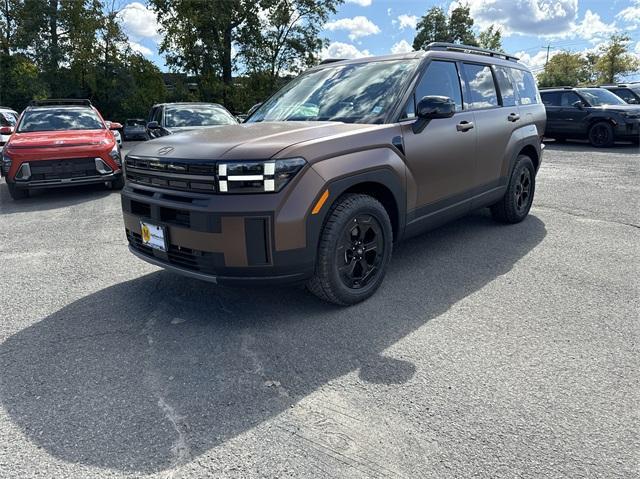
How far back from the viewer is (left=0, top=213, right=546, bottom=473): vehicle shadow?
216 centimetres

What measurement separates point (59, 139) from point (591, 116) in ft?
44.4

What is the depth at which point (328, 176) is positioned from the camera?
3008 millimetres

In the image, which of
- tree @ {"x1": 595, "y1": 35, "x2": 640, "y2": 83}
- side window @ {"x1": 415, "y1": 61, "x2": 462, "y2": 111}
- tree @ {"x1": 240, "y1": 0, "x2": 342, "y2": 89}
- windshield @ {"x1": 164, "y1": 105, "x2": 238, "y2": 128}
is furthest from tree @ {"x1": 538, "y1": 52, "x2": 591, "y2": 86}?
side window @ {"x1": 415, "y1": 61, "x2": 462, "y2": 111}

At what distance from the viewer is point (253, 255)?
2869 mm

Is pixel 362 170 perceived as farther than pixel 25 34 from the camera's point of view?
No

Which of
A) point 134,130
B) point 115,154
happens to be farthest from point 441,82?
point 134,130

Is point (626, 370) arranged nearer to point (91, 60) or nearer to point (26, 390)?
point (26, 390)

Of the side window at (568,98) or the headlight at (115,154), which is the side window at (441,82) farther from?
the side window at (568,98)

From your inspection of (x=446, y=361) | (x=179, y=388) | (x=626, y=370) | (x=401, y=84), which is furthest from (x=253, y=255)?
(x=626, y=370)

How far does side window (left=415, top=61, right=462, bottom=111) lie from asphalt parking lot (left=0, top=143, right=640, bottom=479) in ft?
4.93

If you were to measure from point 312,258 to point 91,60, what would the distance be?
32.3 metres

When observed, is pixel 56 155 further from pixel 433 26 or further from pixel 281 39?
pixel 433 26

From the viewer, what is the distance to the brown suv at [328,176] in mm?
2850

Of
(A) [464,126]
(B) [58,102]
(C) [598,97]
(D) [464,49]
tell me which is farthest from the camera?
(C) [598,97]
